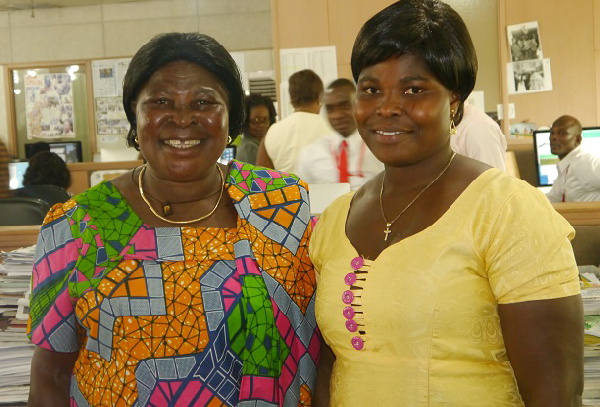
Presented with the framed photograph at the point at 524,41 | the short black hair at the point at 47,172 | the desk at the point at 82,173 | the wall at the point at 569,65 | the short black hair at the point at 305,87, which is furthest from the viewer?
the wall at the point at 569,65

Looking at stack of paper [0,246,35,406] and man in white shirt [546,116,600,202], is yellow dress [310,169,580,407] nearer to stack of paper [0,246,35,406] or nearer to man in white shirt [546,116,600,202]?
stack of paper [0,246,35,406]

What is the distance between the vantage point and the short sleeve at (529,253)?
1001 millimetres

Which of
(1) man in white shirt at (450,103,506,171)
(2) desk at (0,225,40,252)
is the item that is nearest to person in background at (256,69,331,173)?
(1) man in white shirt at (450,103,506,171)

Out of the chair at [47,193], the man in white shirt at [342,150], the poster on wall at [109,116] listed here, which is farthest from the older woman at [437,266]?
the poster on wall at [109,116]

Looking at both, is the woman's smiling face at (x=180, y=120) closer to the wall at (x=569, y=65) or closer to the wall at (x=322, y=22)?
the wall at (x=322, y=22)

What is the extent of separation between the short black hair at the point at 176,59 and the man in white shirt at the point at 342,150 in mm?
1598

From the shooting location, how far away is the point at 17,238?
2074 mm

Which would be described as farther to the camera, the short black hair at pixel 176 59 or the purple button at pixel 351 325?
the short black hair at pixel 176 59

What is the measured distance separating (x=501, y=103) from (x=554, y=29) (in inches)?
45.9

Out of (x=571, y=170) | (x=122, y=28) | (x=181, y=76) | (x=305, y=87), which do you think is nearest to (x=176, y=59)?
(x=181, y=76)

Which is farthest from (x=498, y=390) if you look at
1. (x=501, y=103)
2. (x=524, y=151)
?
(x=501, y=103)

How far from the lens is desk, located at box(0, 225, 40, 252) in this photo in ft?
6.79

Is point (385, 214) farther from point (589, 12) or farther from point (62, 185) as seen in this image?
point (589, 12)

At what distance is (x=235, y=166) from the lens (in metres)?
1.56
